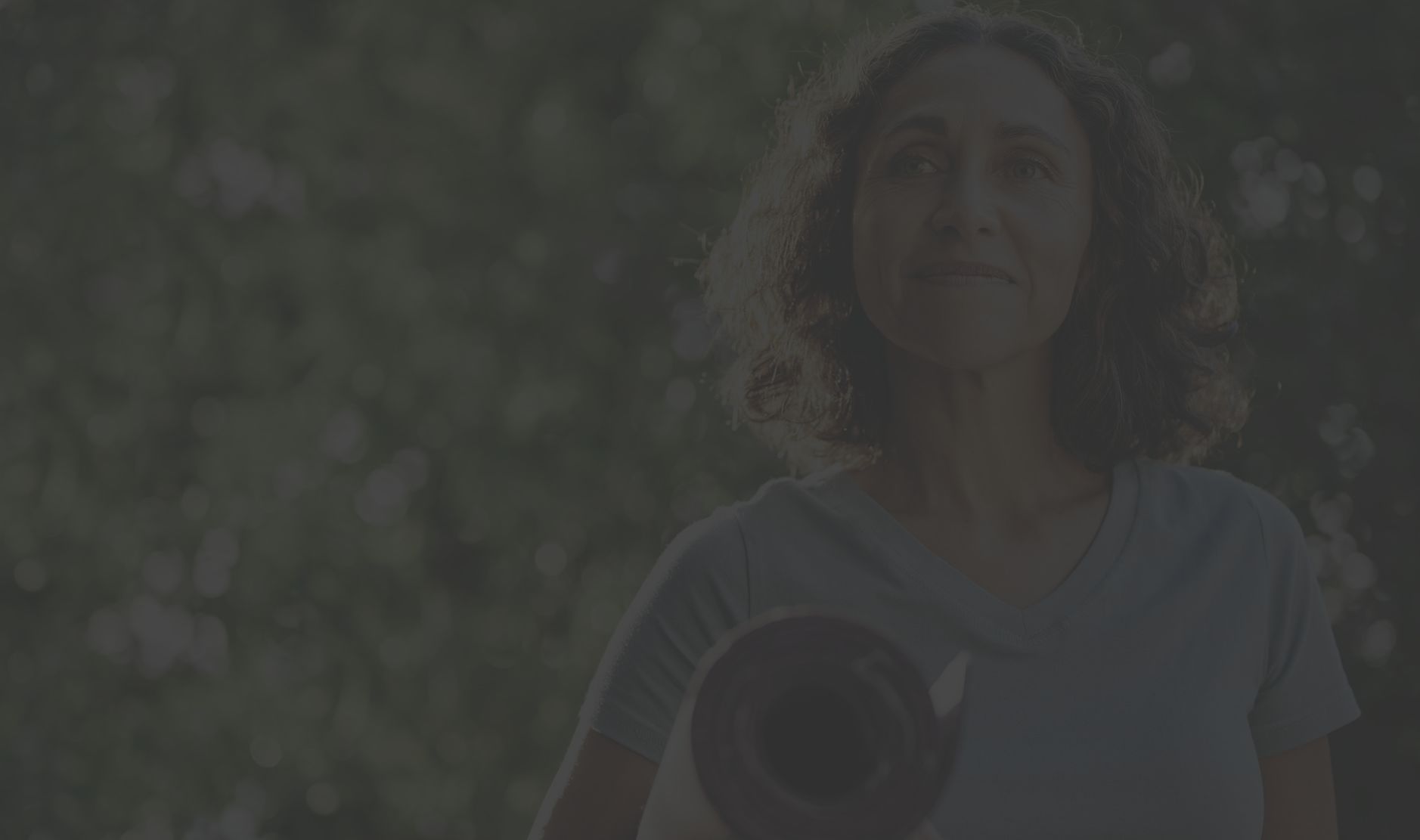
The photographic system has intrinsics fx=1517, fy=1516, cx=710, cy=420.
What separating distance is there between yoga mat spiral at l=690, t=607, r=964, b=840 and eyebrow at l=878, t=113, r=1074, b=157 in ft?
2.32

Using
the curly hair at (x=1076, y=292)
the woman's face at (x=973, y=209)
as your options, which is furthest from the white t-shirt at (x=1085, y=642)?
the woman's face at (x=973, y=209)

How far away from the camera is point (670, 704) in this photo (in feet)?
5.64

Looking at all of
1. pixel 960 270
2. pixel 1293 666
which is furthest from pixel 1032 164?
pixel 1293 666

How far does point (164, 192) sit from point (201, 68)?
404mm

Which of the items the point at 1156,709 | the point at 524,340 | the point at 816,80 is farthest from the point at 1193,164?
the point at 1156,709

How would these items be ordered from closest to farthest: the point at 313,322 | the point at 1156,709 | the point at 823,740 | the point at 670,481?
the point at 823,740 < the point at 1156,709 < the point at 670,481 < the point at 313,322

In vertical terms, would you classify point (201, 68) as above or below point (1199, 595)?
above

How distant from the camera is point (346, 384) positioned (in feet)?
14.9

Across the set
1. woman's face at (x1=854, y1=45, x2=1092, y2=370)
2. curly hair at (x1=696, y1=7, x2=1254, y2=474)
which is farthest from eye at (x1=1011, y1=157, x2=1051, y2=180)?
curly hair at (x1=696, y1=7, x2=1254, y2=474)

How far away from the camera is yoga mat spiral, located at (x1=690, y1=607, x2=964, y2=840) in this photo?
4.03ft

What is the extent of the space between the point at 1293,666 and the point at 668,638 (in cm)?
72

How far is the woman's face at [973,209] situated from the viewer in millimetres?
1686

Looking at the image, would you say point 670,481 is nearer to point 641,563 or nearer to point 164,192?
point 641,563

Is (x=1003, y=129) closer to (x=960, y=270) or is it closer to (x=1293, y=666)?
(x=960, y=270)
